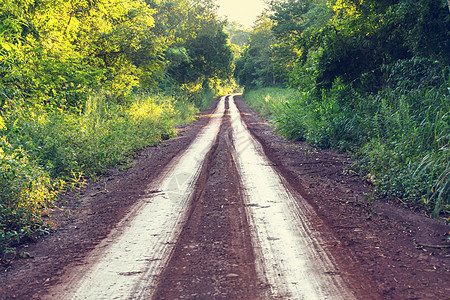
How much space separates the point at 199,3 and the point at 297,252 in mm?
33340

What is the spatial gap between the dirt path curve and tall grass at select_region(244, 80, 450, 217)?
67.7 inches

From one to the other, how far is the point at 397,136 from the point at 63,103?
9.03 metres

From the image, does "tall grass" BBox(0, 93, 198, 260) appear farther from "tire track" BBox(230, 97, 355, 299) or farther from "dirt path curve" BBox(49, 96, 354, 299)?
"tire track" BBox(230, 97, 355, 299)

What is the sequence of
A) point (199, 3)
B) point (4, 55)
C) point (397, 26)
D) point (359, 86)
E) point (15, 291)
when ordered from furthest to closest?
point (199, 3)
point (359, 86)
point (397, 26)
point (4, 55)
point (15, 291)

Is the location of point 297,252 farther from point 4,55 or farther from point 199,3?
point 199,3

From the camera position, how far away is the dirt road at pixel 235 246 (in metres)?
3.09

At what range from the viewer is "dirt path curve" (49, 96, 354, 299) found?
3046mm

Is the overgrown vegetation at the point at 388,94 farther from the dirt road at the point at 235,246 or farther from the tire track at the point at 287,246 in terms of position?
the tire track at the point at 287,246

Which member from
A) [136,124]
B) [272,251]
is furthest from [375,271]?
[136,124]

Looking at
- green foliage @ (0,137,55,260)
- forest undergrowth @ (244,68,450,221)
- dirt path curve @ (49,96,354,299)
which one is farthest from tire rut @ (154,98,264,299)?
forest undergrowth @ (244,68,450,221)

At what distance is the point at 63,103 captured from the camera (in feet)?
34.4

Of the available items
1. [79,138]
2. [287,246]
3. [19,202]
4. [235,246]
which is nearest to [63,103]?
[79,138]

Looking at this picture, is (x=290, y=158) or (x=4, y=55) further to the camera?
(x=290, y=158)

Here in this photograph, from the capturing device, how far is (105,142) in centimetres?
955
